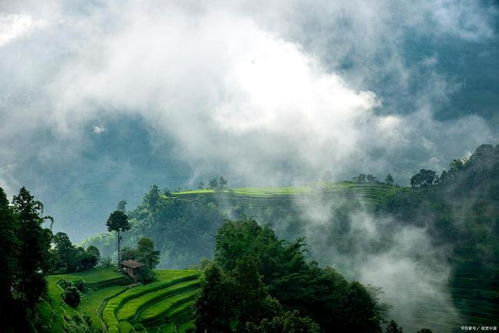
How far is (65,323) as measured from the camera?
104 ft

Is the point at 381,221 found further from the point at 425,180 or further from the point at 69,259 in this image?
the point at 69,259

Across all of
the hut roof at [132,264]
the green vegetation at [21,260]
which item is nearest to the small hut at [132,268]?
the hut roof at [132,264]

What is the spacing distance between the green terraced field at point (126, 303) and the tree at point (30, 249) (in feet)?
7.18

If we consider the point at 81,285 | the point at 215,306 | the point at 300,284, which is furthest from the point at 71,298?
the point at 300,284

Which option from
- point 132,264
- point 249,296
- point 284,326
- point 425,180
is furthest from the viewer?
point 425,180

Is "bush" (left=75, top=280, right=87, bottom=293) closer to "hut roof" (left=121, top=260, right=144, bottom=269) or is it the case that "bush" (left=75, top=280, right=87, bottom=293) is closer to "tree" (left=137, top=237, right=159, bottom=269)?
"hut roof" (left=121, top=260, right=144, bottom=269)

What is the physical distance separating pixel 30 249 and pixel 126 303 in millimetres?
21215

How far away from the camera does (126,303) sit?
49000 millimetres

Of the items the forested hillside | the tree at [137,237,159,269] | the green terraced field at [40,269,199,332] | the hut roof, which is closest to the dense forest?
the tree at [137,237,159,269]

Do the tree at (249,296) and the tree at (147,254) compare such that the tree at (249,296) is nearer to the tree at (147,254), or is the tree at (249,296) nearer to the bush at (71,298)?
the bush at (71,298)

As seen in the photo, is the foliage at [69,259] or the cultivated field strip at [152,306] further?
the foliage at [69,259]

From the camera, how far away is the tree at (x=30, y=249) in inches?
1164

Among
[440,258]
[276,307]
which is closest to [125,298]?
[276,307]

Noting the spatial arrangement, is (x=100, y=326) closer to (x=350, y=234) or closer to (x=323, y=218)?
(x=350, y=234)
